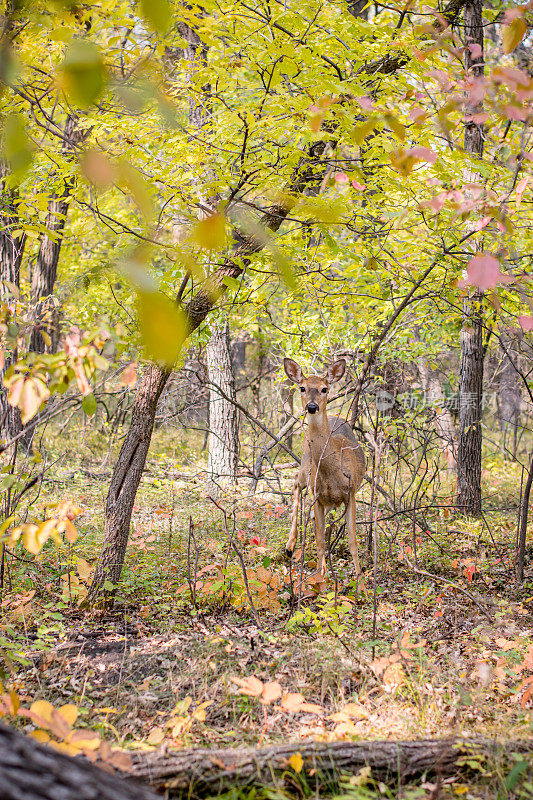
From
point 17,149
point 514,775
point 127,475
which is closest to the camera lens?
point 17,149

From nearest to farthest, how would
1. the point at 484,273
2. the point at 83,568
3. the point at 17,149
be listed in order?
the point at 17,149, the point at 484,273, the point at 83,568

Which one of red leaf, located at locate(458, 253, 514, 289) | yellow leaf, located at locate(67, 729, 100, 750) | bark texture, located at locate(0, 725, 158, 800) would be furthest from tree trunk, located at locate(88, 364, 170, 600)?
bark texture, located at locate(0, 725, 158, 800)

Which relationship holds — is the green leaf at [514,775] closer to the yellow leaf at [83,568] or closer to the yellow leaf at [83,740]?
the yellow leaf at [83,740]

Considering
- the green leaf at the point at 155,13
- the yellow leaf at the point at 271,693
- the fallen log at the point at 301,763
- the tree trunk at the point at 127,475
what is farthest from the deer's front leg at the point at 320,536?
the green leaf at the point at 155,13

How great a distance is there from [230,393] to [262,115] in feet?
20.5

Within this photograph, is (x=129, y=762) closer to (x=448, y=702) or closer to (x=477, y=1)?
(x=448, y=702)

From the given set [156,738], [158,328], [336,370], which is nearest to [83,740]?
[156,738]

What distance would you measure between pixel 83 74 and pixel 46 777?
4.77ft

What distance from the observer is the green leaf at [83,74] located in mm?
916

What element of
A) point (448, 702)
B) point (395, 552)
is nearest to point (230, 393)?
point (395, 552)

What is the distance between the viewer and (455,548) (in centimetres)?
716

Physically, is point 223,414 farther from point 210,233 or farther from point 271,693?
point 210,233

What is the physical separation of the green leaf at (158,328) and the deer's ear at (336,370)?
5.45 metres

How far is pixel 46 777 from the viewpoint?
57.4 inches
